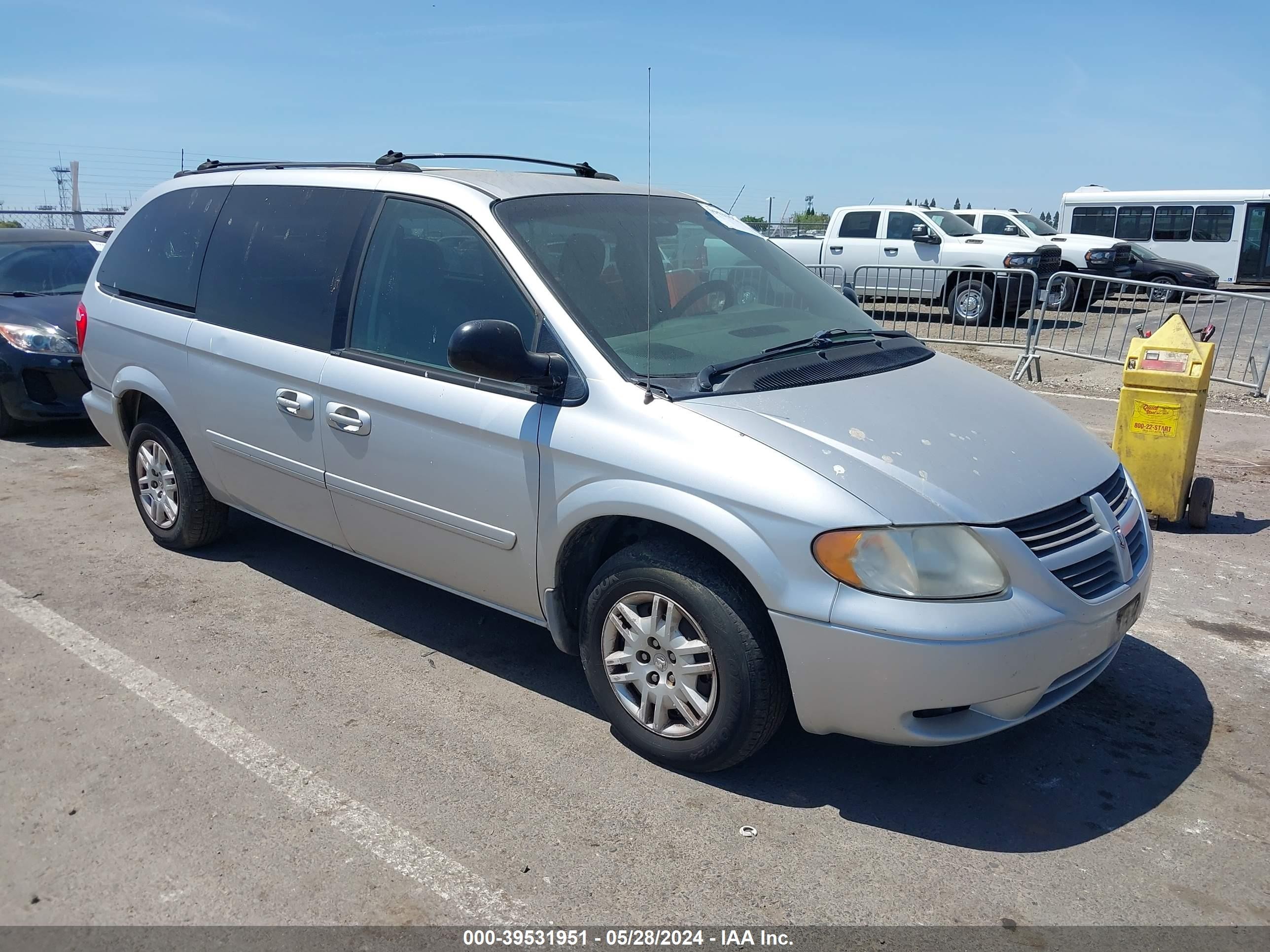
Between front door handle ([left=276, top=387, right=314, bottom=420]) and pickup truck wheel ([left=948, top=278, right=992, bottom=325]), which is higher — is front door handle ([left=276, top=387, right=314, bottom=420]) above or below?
below

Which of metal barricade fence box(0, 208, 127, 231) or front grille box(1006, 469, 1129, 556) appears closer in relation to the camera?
front grille box(1006, 469, 1129, 556)

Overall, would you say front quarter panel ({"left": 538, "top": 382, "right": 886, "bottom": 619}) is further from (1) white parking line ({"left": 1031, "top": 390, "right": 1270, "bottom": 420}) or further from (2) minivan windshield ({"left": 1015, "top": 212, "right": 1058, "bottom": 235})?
(2) minivan windshield ({"left": 1015, "top": 212, "right": 1058, "bottom": 235})

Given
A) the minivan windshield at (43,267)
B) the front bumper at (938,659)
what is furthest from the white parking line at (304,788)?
the minivan windshield at (43,267)

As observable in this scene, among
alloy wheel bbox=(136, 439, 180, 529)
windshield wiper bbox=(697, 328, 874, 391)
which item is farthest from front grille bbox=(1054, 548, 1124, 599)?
alloy wheel bbox=(136, 439, 180, 529)

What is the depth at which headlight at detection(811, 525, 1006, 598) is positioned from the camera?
2939 mm

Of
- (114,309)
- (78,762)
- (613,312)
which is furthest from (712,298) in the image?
(114,309)

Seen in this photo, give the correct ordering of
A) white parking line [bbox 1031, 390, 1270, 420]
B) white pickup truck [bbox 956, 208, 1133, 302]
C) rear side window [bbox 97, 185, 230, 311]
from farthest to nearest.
Answer: white pickup truck [bbox 956, 208, 1133, 302]
white parking line [bbox 1031, 390, 1270, 420]
rear side window [bbox 97, 185, 230, 311]

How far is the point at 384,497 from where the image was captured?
407 cm

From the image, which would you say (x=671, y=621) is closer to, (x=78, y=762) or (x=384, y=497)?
(x=384, y=497)

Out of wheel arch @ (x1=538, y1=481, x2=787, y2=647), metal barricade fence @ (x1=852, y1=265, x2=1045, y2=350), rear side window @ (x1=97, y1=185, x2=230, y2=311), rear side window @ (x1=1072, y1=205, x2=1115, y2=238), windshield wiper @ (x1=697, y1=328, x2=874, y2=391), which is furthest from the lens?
rear side window @ (x1=1072, y1=205, x2=1115, y2=238)

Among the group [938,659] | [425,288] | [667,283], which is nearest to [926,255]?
[667,283]

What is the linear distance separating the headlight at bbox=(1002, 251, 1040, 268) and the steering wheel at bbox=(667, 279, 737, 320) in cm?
1394

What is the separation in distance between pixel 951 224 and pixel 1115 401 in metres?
8.63

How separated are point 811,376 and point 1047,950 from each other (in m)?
1.93
